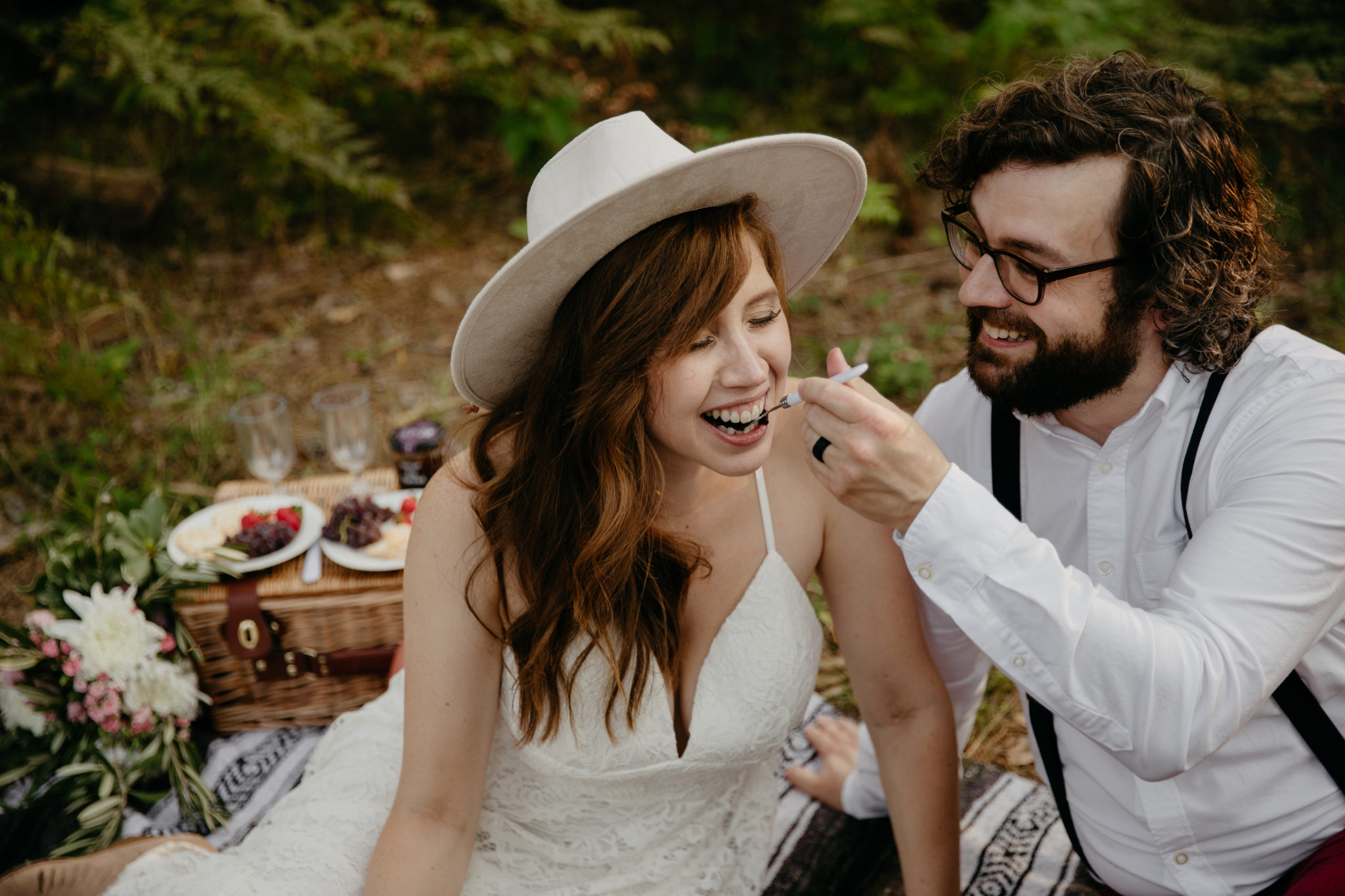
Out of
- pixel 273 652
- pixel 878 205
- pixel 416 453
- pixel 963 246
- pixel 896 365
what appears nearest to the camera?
pixel 963 246

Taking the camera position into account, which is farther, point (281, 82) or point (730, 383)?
point (281, 82)

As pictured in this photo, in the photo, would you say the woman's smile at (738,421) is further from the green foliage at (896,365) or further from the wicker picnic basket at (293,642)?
the green foliage at (896,365)

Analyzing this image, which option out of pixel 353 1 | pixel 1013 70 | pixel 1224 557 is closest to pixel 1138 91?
pixel 1224 557

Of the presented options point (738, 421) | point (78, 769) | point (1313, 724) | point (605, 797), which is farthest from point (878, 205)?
point (78, 769)

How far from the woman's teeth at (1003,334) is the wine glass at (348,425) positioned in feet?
6.51

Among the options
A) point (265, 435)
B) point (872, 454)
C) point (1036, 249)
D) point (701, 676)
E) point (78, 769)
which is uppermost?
point (1036, 249)

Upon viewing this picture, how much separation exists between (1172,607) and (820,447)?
71cm

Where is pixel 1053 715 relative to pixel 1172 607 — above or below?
below

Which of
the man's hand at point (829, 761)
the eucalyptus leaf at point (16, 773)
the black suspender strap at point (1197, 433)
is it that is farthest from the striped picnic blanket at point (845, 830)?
Answer: the black suspender strap at point (1197, 433)

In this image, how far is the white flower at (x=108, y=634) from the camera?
2812 millimetres

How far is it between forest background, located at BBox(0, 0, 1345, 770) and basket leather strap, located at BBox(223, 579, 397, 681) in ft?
4.60

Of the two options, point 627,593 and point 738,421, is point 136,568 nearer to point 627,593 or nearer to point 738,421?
point 627,593

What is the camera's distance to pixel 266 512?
10.7 ft

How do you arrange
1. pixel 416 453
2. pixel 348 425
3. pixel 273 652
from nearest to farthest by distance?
pixel 273 652
pixel 348 425
pixel 416 453
